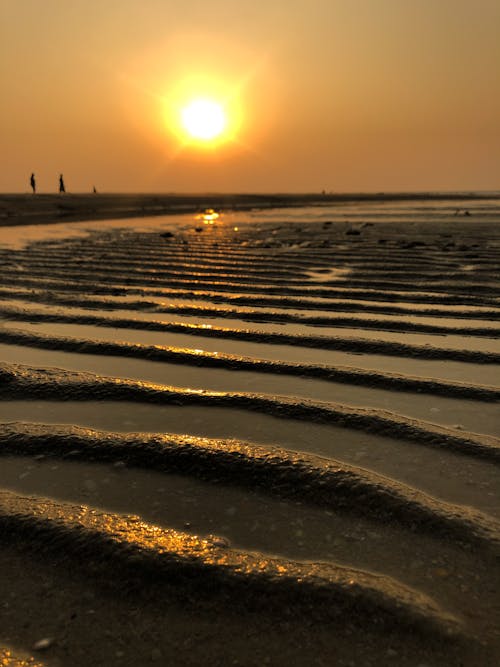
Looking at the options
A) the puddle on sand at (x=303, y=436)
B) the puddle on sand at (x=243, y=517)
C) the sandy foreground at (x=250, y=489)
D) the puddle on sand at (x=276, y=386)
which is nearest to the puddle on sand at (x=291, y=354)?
the sandy foreground at (x=250, y=489)

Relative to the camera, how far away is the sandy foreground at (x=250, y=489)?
5.02 feet

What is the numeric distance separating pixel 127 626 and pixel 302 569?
559 mm

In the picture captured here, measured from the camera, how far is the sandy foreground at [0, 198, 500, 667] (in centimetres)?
153

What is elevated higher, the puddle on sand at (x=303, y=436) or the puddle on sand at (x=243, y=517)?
the puddle on sand at (x=303, y=436)

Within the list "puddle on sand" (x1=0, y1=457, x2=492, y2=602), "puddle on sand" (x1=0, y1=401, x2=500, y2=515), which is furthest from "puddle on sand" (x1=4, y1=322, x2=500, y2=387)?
"puddle on sand" (x1=0, y1=457, x2=492, y2=602)

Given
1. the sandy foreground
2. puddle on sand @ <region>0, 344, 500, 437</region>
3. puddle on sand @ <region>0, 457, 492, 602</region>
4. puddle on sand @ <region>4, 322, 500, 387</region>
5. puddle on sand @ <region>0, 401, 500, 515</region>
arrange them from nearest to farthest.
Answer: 1. the sandy foreground
2. puddle on sand @ <region>0, 457, 492, 602</region>
3. puddle on sand @ <region>0, 401, 500, 515</region>
4. puddle on sand @ <region>0, 344, 500, 437</region>
5. puddle on sand @ <region>4, 322, 500, 387</region>

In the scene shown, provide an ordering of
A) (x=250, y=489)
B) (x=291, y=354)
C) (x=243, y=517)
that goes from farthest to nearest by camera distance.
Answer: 1. (x=291, y=354)
2. (x=250, y=489)
3. (x=243, y=517)

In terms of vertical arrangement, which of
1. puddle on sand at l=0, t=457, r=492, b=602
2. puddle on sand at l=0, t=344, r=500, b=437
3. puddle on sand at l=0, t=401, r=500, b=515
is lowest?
puddle on sand at l=0, t=457, r=492, b=602

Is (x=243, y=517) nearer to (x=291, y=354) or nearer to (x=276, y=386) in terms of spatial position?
(x=276, y=386)

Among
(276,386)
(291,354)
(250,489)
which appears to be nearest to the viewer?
(250,489)

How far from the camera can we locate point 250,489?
224cm

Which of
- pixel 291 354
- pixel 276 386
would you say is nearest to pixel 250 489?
pixel 276 386

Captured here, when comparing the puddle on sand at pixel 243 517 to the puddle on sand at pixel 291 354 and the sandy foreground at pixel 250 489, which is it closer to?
the sandy foreground at pixel 250 489

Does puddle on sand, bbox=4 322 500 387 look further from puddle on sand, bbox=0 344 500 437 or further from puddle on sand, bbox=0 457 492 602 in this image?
puddle on sand, bbox=0 457 492 602
